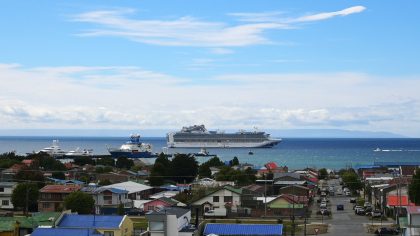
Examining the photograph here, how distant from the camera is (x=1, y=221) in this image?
17406 mm

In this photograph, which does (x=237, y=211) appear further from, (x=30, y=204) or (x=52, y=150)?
(x=52, y=150)

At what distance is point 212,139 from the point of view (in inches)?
5039

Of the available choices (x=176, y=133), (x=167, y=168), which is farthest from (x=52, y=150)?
(x=167, y=168)

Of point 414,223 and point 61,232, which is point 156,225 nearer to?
point 61,232

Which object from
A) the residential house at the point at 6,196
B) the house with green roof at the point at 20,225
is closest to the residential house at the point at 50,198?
the residential house at the point at 6,196

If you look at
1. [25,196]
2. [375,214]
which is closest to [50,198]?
[25,196]

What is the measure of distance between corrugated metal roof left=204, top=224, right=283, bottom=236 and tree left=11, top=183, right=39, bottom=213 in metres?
11.5

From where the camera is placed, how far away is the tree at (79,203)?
23438mm

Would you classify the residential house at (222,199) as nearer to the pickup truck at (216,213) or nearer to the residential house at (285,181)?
the pickup truck at (216,213)

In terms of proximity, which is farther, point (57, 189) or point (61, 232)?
point (57, 189)

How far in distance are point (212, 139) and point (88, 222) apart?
111415 mm

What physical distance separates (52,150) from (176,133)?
120ft

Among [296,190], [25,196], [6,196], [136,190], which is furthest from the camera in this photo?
[136,190]

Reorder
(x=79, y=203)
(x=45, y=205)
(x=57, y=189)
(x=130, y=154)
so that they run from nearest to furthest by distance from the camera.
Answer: (x=79, y=203) < (x=45, y=205) < (x=57, y=189) < (x=130, y=154)
